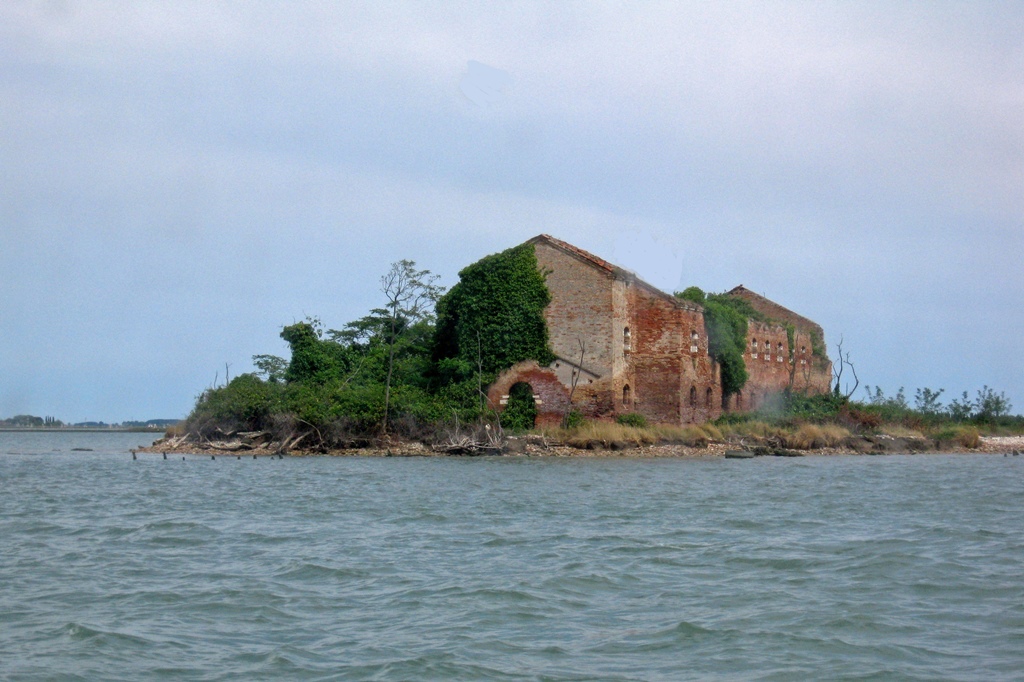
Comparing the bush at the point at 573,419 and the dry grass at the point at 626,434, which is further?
the bush at the point at 573,419

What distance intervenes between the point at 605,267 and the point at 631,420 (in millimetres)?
5538

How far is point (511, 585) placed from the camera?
447 inches

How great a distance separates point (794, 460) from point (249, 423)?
19.9 metres

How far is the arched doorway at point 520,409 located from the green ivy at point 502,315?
96 cm

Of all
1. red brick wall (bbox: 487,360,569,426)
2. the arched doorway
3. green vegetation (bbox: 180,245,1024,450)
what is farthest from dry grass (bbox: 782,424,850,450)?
the arched doorway

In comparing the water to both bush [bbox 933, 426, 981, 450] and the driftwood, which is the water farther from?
bush [bbox 933, 426, 981, 450]

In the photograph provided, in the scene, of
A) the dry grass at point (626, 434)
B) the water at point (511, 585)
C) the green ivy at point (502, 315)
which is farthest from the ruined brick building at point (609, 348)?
the water at point (511, 585)

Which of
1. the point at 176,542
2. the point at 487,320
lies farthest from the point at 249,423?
the point at 176,542

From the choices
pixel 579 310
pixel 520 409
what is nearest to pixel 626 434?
pixel 520 409

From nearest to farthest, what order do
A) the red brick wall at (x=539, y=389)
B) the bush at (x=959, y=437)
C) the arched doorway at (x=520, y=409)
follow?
the arched doorway at (x=520, y=409), the red brick wall at (x=539, y=389), the bush at (x=959, y=437)

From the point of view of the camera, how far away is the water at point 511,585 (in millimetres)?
8461

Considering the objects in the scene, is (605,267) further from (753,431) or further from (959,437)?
(959,437)

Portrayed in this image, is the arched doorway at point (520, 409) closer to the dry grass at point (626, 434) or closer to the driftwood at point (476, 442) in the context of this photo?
the driftwood at point (476, 442)

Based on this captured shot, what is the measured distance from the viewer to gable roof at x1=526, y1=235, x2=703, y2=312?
36469mm
